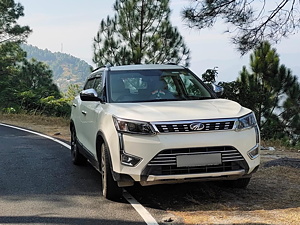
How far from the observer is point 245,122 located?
5164 mm

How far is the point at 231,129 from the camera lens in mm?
4996

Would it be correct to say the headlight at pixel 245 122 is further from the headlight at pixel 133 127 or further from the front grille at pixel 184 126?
the headlight at pixel 133 127

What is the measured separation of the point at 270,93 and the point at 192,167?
17.8 metres

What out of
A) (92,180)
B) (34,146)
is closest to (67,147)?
(34,146)

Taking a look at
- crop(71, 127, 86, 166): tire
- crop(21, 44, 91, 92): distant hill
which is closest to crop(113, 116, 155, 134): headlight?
crop(71, 127, 86, 166): tire

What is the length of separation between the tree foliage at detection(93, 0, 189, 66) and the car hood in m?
16.4

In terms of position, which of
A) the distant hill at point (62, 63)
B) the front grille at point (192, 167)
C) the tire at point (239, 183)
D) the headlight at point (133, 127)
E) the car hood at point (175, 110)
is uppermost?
the distant hill at point (62, 63)

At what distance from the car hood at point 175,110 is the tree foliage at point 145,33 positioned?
16.4m

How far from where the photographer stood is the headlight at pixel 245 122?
5.06 meters

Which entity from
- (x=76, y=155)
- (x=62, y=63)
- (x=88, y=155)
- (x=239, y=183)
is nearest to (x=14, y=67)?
(x=76, y=155)

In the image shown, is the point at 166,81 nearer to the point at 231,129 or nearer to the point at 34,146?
the point at 231,129

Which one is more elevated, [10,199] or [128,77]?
[128,77]

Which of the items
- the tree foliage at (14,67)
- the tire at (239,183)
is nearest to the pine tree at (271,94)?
the tree foliage at (14,67)

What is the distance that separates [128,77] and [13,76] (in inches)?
1257
